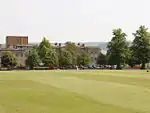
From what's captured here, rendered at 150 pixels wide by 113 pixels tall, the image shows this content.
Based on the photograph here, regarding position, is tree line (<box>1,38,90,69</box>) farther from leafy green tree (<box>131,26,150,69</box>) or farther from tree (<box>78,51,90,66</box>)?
leafy green tree (<box>131,26,150,69</box>)

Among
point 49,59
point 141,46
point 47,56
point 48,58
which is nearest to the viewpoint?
point 141,46

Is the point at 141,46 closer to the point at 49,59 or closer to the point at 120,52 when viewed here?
the point at 120,52

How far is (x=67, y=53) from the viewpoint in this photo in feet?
500

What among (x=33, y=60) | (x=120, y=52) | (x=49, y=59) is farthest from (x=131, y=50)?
(x=33, y=60)

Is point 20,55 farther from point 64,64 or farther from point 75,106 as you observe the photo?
point 75,106

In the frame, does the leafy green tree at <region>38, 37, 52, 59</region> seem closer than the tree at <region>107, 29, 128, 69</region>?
No

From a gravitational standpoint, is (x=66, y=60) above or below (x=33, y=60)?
above

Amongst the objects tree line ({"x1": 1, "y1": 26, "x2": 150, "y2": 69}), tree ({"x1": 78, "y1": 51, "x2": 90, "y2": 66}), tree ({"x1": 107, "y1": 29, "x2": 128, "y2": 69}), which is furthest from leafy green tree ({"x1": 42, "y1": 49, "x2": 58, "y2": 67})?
tree ({"x1": 78, "y1": 51, "x2": 90, "y2": 66})

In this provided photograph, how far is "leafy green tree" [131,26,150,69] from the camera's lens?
123500 millimetres

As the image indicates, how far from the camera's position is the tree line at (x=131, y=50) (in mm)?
124062

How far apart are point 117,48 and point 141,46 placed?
7.71 m

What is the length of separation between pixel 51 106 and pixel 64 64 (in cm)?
13142

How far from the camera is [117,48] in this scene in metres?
128

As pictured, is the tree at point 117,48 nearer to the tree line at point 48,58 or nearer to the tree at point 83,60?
the tree line at point 48,58
